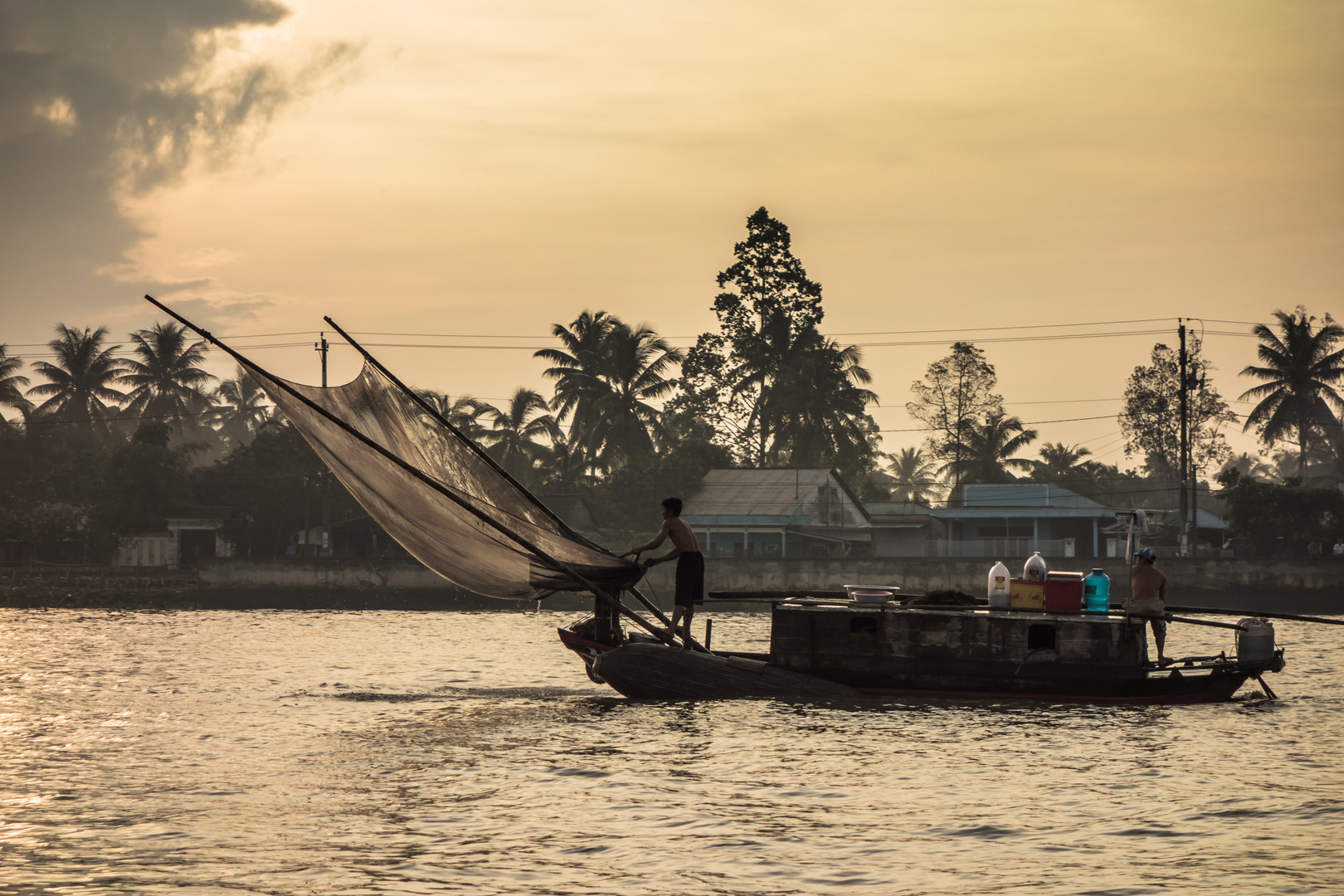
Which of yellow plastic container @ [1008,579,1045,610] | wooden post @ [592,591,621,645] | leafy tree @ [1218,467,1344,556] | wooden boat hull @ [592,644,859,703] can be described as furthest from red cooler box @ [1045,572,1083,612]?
leafy tree @ [1218,467,1344,556]

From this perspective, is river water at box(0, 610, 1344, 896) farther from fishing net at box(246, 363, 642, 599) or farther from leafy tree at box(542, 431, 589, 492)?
leafy tree at box(542, 431, 589, 492)

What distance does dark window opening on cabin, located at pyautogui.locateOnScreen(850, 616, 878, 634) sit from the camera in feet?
56.8

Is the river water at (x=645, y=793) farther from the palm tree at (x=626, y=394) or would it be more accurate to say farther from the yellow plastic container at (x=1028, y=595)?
the palm tree at (x=626, y=394)

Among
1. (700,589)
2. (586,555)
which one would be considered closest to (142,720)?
(586,555)

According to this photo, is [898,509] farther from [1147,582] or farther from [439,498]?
[439,498]

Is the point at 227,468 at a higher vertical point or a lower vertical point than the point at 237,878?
higher

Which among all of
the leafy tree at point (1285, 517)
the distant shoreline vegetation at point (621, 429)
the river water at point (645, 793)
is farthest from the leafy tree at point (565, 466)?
the river water at point (645, 793)

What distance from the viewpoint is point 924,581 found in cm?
5094

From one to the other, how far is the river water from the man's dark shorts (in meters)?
1.50

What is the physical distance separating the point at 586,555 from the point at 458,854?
318 inches

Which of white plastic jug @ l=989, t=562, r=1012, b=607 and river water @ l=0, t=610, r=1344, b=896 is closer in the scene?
river water @ l=0, t=610, r=1344, b=896

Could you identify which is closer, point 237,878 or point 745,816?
point 237,878

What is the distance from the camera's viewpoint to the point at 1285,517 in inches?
2125

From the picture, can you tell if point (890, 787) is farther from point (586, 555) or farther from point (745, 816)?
point (586, 555)
